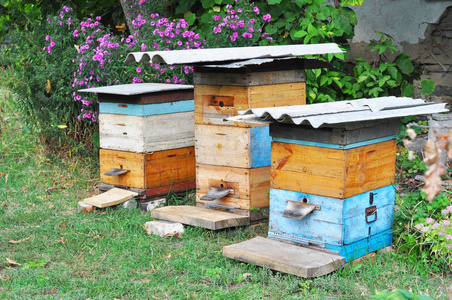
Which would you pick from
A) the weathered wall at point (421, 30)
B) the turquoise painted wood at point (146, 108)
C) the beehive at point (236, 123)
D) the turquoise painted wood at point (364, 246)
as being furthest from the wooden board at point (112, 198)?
the weathered wall at point (421, 30)

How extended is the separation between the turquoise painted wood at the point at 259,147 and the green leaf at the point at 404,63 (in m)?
2.95

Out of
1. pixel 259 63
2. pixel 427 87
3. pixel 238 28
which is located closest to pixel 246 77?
pixel 259 63

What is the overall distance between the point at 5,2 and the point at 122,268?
527 centimetres

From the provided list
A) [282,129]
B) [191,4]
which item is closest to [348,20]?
[191,4]

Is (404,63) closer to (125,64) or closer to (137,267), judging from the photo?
(125,64)

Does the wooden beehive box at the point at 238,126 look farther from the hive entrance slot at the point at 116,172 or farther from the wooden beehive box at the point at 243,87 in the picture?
the hive entrance slot at the point at 116,172

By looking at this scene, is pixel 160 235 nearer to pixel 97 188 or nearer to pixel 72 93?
pixel 97 188

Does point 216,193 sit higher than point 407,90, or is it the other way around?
point 407,90

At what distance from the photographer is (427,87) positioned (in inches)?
265

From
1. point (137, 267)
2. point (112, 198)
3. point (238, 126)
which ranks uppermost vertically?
point (238, 126)

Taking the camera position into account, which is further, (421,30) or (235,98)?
(421,30)

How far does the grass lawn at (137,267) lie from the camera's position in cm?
332

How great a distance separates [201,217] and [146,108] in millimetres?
1211

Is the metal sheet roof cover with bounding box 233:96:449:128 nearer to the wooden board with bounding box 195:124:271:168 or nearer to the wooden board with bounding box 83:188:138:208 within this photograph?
the wooden board with bounding box 195:124:271:168
